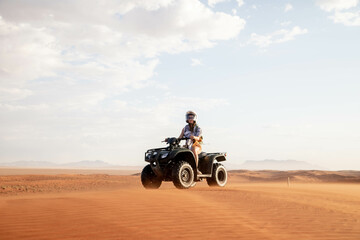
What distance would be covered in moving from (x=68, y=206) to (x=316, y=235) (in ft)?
15.1

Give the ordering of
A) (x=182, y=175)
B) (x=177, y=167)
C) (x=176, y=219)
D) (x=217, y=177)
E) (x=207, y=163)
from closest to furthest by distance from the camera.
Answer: (x=176, y=219)
(x=177, y=167)
(x=182, y=175)
(x=207, y=163)
(x=217, y=177)

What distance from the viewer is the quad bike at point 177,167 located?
11031 mm

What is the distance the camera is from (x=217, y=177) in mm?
12977

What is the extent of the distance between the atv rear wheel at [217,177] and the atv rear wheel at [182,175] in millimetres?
1591

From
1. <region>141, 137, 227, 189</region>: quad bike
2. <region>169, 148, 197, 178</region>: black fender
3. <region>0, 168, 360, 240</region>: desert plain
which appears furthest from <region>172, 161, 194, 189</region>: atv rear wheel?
<region>0, 168, 360, 240</region>: desert plain

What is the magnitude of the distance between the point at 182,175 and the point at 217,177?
2218mm

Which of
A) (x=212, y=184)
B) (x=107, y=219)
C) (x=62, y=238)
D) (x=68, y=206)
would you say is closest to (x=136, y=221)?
(x=107, y=219)

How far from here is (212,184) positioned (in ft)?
42.2

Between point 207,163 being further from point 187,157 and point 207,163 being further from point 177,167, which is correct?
point 177,167

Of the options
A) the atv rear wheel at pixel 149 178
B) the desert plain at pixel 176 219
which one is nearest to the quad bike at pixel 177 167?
the atv rear wheel at pixel 149 178

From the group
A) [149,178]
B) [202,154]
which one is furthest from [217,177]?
[149,178]

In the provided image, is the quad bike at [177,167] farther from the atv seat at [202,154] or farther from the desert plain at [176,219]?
the desert plain at [176,219]

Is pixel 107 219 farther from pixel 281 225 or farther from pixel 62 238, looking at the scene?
pixel 281 225

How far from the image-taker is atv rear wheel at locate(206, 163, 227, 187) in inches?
503
